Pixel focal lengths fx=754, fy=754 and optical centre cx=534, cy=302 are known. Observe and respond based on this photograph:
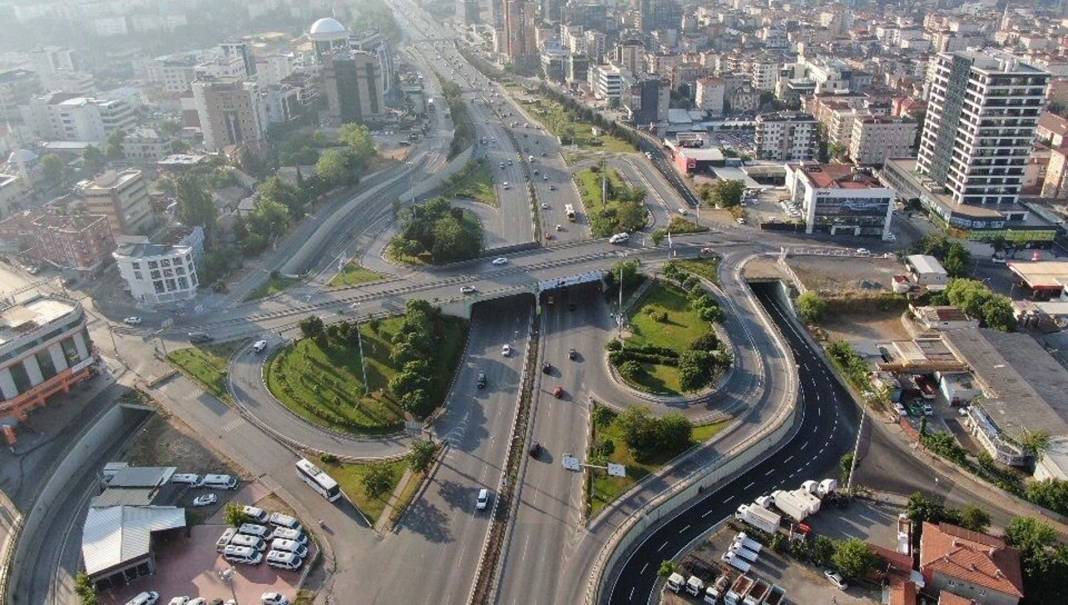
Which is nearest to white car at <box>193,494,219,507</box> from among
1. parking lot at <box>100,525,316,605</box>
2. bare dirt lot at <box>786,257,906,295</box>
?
parking lot at <box>100,525,316,605</box>

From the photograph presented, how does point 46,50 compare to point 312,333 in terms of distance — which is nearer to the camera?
point 312,333

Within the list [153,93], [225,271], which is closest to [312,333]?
[225,271]

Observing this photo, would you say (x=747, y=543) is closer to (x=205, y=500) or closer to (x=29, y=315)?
(x=205, y=500)

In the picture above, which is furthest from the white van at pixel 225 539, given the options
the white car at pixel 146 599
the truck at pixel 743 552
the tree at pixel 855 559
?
the tree at pixel 855 559

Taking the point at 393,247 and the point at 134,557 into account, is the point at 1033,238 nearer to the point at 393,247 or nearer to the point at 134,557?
Answer: the point at 393,247

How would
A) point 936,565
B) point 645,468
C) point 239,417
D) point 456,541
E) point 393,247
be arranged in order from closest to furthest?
point 936,565
point 456,541
point 645,468
point 239,417
point 393,247
